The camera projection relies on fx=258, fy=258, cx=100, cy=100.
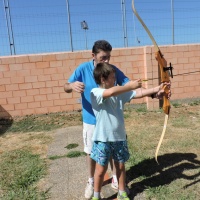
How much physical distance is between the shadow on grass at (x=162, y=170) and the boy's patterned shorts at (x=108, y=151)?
2.21 ft

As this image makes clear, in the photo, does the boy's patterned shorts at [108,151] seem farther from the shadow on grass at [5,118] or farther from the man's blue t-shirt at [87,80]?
the shadow on grass at [5,118]

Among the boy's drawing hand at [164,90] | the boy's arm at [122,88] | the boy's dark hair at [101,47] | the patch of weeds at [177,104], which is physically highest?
the boy's dark hair at [101,47]

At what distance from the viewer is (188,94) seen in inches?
294

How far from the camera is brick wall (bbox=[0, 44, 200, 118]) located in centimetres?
661

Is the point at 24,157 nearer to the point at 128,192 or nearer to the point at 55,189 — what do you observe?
the point at 55,189

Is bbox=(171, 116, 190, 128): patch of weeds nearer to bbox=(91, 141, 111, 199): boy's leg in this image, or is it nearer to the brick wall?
the brick wall

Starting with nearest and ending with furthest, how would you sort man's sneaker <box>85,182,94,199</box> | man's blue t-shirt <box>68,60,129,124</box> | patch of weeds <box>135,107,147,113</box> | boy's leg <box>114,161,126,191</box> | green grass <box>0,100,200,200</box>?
1. boy's leg <box>114,161,126,191</box>
2. man's blue t-shirt <box>68,60,129,124</box>
3. man's sneaker <box>85,182,94,199</box>
4. green grass <box>0,100,200,200</box>
5. patch of weeds <box>135,107,147,113</box>

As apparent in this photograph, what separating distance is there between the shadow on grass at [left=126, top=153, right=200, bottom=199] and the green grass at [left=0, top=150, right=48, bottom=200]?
3.65 ft

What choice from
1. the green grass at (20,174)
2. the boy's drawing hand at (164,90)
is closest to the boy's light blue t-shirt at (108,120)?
the boy's drawing hand at (164,90)

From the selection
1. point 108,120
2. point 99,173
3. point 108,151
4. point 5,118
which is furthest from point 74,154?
point 5,118

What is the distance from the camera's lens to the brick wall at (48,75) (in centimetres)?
661

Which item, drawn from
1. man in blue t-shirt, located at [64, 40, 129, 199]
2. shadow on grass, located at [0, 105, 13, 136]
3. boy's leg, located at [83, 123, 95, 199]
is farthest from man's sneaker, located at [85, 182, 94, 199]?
shadow on grass, located at [0, 105, 13, 136]

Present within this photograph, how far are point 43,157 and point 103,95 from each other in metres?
2.37

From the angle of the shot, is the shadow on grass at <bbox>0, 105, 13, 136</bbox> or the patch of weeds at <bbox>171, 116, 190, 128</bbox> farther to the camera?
the shadow on grass at <bbox>0, 105, 13, 136</bbox>
